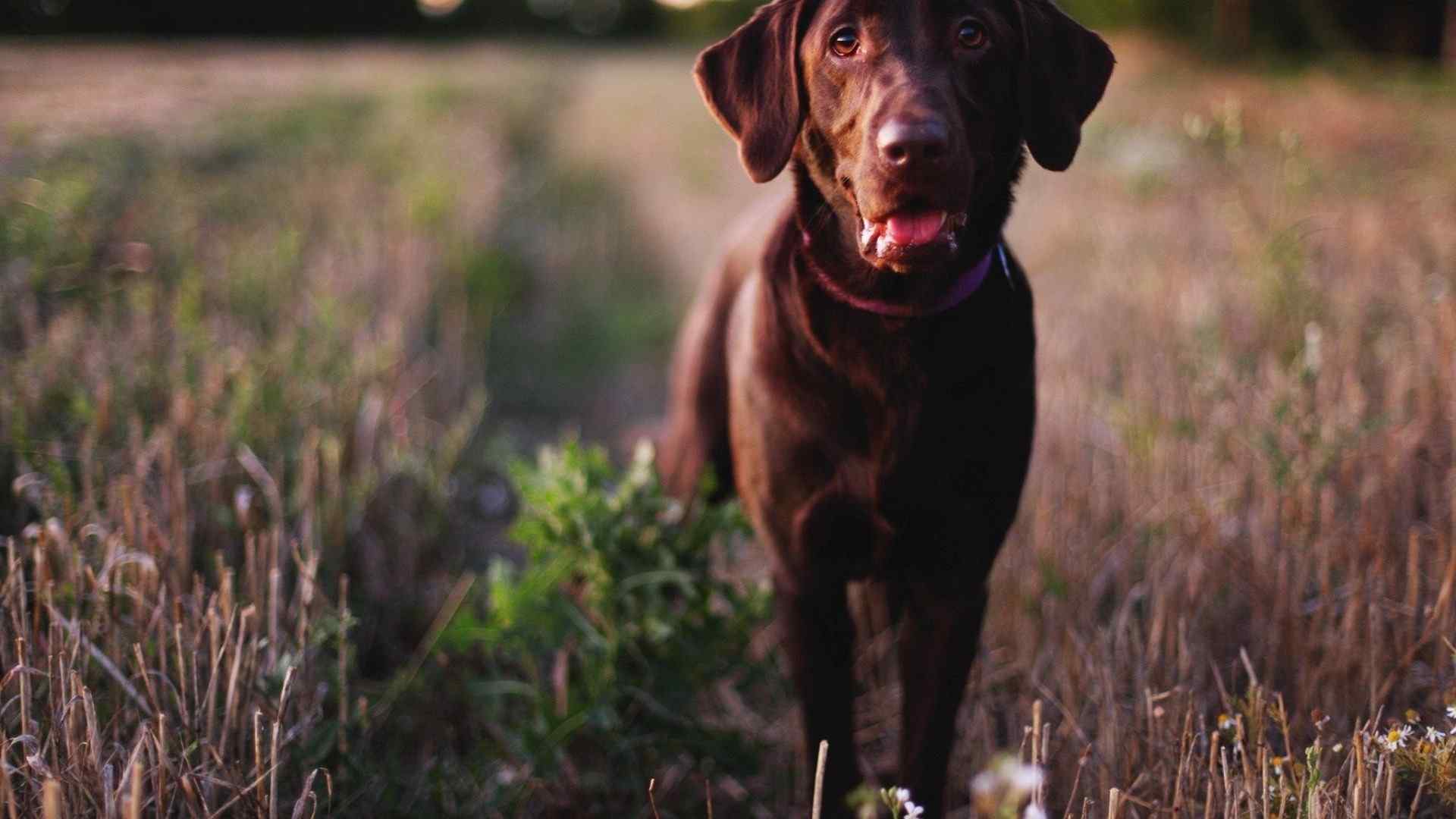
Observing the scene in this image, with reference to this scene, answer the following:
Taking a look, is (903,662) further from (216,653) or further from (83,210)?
(83,210)

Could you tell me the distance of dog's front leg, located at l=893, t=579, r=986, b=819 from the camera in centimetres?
207

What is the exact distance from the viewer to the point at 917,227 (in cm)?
179

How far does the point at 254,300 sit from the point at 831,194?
3155mm

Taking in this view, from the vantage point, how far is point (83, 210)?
445 centimetres

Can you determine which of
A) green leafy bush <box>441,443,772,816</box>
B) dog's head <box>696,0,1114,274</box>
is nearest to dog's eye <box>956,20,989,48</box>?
dog's head <box>696,0,1114,274</box>

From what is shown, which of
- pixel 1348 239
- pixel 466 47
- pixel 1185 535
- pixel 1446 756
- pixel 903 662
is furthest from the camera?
pixel 466 47

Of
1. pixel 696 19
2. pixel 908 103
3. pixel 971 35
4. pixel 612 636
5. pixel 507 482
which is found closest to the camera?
pixel 908 103

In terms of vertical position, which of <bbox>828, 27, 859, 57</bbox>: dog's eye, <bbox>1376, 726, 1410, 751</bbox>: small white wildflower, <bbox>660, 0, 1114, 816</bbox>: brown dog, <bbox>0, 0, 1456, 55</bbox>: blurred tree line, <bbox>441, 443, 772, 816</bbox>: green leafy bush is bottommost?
<bbox>441, 443, 772, 816</bbox>: green leafy bush

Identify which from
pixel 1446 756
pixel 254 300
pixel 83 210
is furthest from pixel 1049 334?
pixel 83 210

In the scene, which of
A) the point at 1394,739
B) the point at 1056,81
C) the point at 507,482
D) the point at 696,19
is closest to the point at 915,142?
the point at 1056,81

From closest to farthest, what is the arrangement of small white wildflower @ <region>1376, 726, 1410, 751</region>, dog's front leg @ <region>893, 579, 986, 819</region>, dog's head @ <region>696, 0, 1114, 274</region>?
small white wildflower @ <region>1376, 726, 1410, 751</region>
dog's head @ <region>696, 0, 1114, 274</region>
dog's front leg @ <region>893, 579, 986, 819</region>

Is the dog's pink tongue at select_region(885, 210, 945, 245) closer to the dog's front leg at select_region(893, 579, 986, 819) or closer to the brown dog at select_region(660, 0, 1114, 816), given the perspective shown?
the brown dog at select_region(660, 0, 1114, 816)

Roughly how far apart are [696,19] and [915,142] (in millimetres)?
43931

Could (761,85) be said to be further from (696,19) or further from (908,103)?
(696,19)
